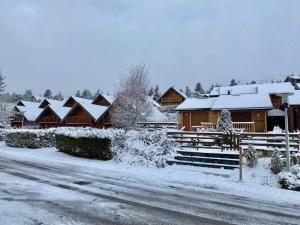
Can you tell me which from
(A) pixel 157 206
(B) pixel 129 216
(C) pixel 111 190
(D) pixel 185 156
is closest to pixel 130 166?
(D) pixel 185 156

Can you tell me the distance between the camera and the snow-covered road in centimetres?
691

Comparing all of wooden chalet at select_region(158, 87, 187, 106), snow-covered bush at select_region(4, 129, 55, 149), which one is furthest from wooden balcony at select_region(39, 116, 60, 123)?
snow-covered bush at select_region(4, 129, 55, 149)

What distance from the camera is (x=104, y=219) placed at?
6.80 meters

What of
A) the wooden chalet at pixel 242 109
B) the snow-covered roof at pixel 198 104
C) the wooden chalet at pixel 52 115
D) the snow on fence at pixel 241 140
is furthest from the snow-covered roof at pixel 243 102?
the wooden chalet at pixel 52 115

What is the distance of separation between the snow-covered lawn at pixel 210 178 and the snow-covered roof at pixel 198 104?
17.9 metres

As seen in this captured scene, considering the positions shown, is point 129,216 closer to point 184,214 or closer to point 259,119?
point 184,214

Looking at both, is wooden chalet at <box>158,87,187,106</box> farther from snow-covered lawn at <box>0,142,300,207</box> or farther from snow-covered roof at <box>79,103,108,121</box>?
snow-covered lawn at <box>0,142,300,207</box>

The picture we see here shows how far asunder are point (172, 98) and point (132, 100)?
22.2 metres

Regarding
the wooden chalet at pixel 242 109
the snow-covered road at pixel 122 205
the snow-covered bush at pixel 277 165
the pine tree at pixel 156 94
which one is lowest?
the snow-covered road at pixel 122 205

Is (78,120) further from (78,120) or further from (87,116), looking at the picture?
(87,116)

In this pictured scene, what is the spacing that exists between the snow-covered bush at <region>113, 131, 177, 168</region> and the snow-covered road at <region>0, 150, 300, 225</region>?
4027 millimetres

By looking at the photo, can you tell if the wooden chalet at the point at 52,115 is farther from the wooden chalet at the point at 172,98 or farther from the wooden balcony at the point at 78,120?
the wooden chalet at the point at 172,98

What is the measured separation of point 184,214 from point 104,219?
5.93 feet

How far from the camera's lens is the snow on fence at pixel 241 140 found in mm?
14758
